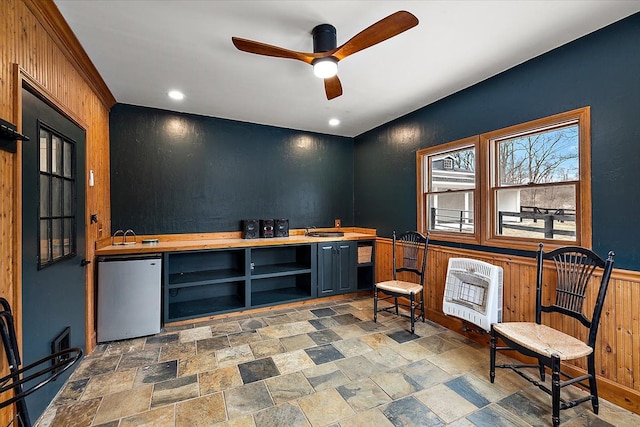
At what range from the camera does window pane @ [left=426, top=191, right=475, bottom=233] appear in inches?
129

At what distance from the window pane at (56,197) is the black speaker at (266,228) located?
2.31 metres

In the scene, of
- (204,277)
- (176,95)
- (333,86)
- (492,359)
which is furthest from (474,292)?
(176,95)

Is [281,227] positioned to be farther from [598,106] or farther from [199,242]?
[598,106]

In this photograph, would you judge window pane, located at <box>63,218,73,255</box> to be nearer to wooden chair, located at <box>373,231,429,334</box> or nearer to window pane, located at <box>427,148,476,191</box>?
wooden chair, located at <box>373,231,429,334</box>

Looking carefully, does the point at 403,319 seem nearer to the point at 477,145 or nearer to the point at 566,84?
the point at 477,145

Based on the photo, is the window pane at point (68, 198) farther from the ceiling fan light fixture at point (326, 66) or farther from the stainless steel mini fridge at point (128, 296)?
the ceiling fan light fixture at point (326, 66)

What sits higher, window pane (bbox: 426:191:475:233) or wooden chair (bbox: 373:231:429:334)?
window pane (bbox: 426:191:475:233)

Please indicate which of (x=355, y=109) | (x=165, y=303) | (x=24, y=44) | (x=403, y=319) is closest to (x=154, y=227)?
(x=165, y=303)

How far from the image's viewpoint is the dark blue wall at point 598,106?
194 cm

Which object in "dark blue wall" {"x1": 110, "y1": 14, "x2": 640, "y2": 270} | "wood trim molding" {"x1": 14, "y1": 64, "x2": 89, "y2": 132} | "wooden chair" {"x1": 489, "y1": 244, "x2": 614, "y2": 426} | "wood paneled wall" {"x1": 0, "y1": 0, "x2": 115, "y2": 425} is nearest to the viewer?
"wood paneled wall" {"x1": 0, "y1": 0, "x2": 115, "y2": 425}

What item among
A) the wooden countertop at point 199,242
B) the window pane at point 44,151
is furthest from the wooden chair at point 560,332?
the window pane at point 44,151

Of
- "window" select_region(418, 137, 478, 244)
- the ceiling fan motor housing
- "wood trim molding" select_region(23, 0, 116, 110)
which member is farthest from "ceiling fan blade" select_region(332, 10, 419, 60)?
"wood trim molding" select_region(23, 0, 116, 110)

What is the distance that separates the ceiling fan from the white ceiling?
105 mm

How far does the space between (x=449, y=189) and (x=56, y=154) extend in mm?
3753
